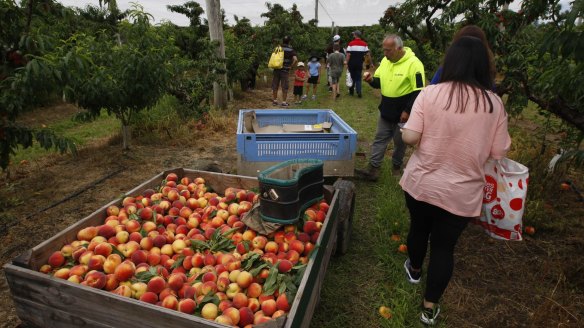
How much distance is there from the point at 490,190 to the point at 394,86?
2.18m

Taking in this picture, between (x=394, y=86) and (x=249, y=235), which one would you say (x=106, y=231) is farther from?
(x=394, y=86)

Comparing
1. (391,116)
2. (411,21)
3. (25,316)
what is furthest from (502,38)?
(25,316)

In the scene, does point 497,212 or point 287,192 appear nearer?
point 287,192

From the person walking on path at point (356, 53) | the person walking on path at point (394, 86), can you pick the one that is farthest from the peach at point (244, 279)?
the person walking on path at point (356, 53)

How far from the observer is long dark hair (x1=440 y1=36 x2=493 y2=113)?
2010 mm

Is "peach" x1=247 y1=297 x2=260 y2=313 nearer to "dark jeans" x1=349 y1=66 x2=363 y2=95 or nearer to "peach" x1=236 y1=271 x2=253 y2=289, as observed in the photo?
"peach" x1=236 y1=271 x2=253 y2=289

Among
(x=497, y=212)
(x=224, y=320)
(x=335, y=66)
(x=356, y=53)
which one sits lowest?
(x=224, y=320)

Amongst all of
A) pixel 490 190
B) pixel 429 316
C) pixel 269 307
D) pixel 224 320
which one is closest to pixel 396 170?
pixel 490 190

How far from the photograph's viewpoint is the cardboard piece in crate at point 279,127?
4.79 m

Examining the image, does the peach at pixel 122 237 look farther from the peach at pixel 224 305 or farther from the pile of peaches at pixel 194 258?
the peach at pixel 224 305

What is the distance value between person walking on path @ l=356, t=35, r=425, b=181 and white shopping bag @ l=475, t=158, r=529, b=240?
1394 mm

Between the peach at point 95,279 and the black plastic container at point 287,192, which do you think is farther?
the black plastic container at point 287,192

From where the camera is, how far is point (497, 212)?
92.9 inches

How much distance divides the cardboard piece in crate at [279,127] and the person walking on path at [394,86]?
74 cm
